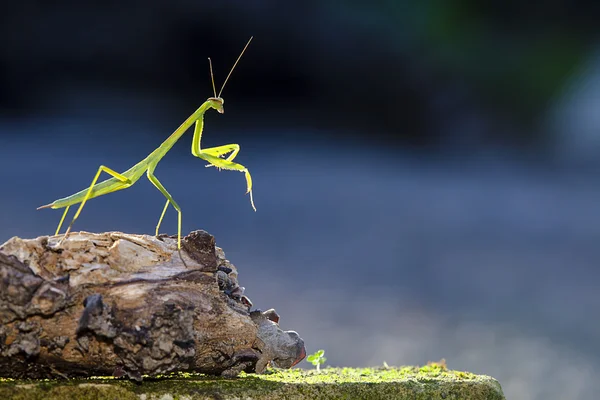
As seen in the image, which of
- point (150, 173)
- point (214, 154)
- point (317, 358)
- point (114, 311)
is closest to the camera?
point (114, 311)

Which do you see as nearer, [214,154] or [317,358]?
[214,154]

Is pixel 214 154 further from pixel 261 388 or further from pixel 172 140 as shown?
pixel 261 388

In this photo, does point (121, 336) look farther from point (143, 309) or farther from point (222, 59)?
point (222, 59)

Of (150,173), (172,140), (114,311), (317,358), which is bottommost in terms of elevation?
(114,311)

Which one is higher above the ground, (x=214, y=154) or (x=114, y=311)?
(x=214, y=154)

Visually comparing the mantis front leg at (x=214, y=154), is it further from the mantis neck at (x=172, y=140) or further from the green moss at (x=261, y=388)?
the green moss at (x=261, y=388)

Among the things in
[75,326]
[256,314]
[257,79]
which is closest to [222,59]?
[257,79]

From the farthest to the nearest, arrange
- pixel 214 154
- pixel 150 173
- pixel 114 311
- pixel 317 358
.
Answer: pixel 317 358
pixel 214 154
pixel 150 173
pixel 114 311

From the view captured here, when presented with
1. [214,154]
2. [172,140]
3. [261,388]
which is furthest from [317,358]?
[172,140]
